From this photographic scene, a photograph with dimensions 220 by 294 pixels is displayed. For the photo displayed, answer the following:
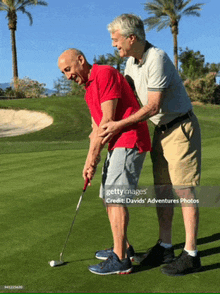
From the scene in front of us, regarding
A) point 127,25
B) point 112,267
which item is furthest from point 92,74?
point 112,267

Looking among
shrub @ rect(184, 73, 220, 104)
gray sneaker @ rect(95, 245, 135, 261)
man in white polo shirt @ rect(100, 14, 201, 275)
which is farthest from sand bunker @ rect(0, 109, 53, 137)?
man in white polo shirt @ rect(100, 14, 201, 275)

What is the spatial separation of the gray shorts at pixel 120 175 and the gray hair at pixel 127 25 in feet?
2.84

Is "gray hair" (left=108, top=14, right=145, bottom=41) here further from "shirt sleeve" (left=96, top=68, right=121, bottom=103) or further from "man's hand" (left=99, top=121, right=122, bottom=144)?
"man's hand" (left=99, top=121, right=122, bottom=144)

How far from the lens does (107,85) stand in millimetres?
3084

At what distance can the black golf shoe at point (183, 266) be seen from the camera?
10.4 feet

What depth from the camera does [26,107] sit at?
28.9m

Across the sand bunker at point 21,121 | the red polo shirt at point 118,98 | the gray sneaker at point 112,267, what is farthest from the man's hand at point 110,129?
the sand bunker at point 21,121

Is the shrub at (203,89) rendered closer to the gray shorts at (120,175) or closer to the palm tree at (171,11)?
the palm tree at (171,11)

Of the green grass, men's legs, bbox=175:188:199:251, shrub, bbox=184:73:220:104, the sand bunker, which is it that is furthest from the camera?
shrub, bbox=184:73:220:104

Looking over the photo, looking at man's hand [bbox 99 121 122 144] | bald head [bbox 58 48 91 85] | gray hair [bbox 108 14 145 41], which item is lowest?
man's hand [bbox 99 121 122 144]

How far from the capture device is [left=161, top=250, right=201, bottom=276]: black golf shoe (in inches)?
125

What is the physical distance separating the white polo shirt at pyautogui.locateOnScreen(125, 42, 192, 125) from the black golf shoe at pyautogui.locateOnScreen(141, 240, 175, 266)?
1039 mm

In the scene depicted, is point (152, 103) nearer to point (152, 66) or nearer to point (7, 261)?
point (152, 66)

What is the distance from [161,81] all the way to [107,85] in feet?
1.29
